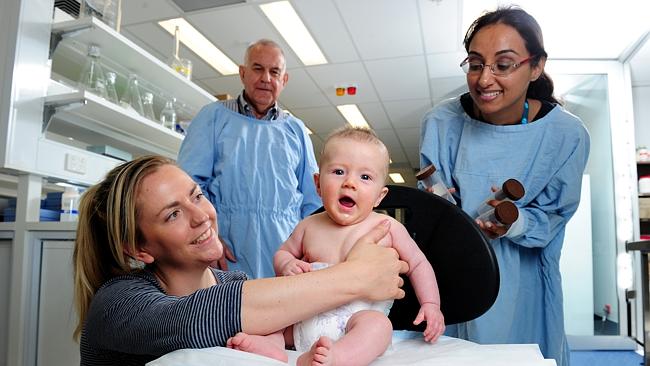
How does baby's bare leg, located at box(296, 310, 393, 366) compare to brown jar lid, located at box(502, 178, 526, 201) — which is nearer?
baby's bare leg, located at box(296, 310, 393, 366)

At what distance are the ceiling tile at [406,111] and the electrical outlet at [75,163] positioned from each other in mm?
4387

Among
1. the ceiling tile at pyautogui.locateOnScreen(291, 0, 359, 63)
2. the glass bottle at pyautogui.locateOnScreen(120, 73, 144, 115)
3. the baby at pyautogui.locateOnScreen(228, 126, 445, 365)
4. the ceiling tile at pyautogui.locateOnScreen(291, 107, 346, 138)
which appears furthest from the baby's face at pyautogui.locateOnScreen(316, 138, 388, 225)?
the ceiling tile at pyautogui.locateOnScreen(291, 107, 346, 138)

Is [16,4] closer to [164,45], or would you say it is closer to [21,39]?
[21,39]

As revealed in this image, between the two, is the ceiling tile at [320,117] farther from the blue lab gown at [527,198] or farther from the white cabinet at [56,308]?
the blue lab gown at [527,198]

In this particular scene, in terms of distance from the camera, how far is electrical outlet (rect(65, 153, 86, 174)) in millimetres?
2193

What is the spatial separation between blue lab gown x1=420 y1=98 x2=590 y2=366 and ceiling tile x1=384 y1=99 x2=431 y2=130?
4786mm

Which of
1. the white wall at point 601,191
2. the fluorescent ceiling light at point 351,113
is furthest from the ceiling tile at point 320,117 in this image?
the white wall at point 601,191

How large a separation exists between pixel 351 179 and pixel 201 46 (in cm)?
410

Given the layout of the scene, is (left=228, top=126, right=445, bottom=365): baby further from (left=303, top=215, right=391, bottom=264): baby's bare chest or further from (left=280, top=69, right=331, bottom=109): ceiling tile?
(left=280, top=69, right=331, bottom=109): ceiling tile

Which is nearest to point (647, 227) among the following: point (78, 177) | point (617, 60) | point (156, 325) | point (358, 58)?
point (617, 60)

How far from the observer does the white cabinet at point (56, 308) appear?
1921mm

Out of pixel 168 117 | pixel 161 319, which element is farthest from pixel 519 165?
pixel 168 117

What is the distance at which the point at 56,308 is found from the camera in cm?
Result: 196

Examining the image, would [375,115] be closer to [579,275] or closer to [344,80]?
[344,80]
